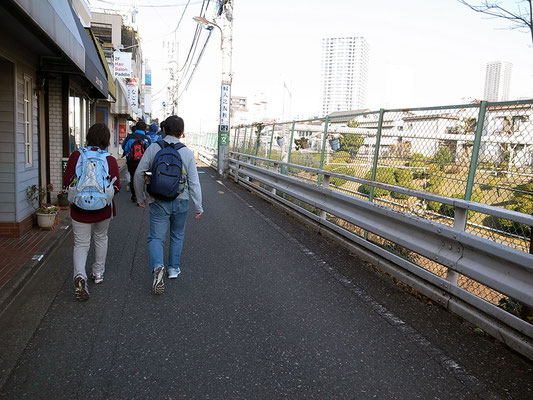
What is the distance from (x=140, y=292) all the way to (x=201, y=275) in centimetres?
85

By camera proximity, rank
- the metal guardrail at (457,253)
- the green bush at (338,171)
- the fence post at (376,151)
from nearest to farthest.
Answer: the metal guardrail at (457,253)
the fence post at (376,151)
the green bush at (338,171)

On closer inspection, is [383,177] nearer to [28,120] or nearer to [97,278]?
[97,278]

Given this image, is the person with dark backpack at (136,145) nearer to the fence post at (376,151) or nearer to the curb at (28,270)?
the curb at (28,270)

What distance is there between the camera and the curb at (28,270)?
436 cm

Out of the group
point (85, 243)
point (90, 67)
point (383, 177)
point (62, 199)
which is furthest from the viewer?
point (62, 199)

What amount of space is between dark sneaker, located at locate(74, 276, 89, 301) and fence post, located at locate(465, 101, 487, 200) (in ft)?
12.5

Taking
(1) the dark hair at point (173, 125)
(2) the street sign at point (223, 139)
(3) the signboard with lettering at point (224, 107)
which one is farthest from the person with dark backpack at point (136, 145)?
(3) the signboard with lettering at point (224, 107)

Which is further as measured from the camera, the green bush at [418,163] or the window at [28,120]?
the window at [28,120]

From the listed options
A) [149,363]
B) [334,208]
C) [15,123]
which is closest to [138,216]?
[15,123]

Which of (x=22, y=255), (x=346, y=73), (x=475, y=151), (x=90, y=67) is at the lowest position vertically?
(x=22, y=255)

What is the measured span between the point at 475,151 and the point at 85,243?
12.9ft

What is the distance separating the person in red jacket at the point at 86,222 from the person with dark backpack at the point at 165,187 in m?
0.38

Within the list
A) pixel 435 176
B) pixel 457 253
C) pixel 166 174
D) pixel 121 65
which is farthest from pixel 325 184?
pixel 121 65

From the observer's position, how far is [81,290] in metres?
4.49
